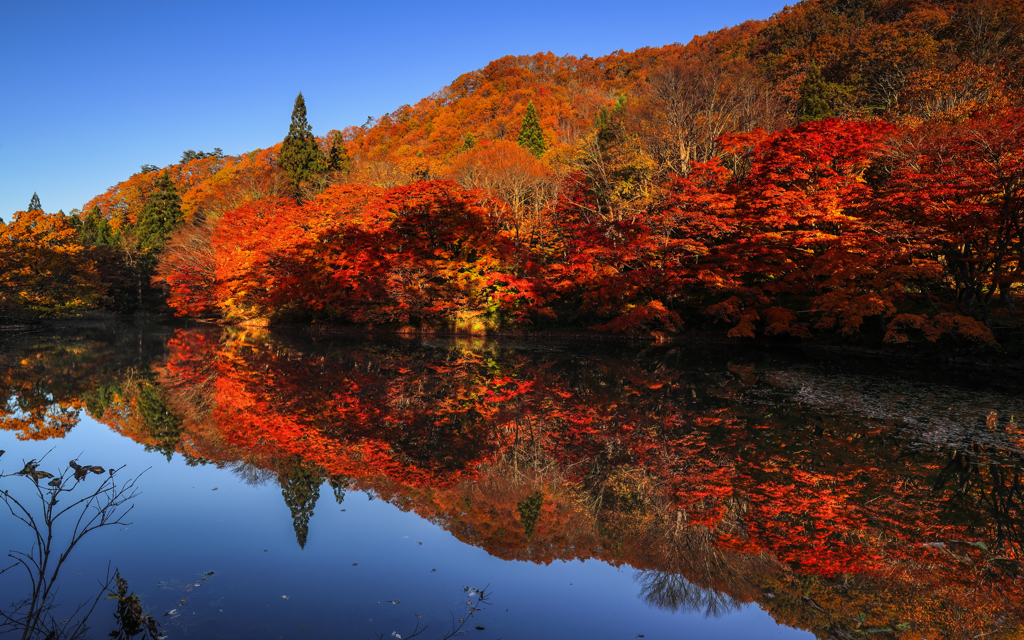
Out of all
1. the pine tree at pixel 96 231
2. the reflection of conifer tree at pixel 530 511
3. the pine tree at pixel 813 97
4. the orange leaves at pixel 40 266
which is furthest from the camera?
the pine tree at pixel 96 231

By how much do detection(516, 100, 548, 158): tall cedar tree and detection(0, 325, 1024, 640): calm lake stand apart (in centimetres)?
2815

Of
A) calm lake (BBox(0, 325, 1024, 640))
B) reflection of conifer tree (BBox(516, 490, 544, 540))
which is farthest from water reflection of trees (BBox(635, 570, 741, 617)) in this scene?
reflection of conifer tree (BBox(516, 490, 544, 540))

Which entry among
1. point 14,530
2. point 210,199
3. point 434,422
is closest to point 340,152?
point 210,199

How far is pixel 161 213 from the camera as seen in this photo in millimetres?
41812

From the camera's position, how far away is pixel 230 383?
11.8 m

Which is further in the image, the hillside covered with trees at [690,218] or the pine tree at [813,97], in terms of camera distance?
the pine tree at [813,97]

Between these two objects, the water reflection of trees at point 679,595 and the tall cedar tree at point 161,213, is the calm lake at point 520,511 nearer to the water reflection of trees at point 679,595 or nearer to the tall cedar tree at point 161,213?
the water reflection of trees at point 679,595

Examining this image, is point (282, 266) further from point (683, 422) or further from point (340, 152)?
point (683, 422)

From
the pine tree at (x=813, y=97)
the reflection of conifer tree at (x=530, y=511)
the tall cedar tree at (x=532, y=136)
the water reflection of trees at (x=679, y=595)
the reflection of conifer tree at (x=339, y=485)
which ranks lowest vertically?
the water reflection of trees at (x=679, y=595)

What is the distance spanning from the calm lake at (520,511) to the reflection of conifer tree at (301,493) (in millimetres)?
30

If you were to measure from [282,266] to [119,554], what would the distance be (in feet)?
79.7

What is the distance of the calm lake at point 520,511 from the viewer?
3588mm

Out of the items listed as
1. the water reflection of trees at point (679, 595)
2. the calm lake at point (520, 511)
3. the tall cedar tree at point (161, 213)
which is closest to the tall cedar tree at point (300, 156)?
the tall cedar tree at point (161, 213)

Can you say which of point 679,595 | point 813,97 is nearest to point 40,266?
point 679,595
